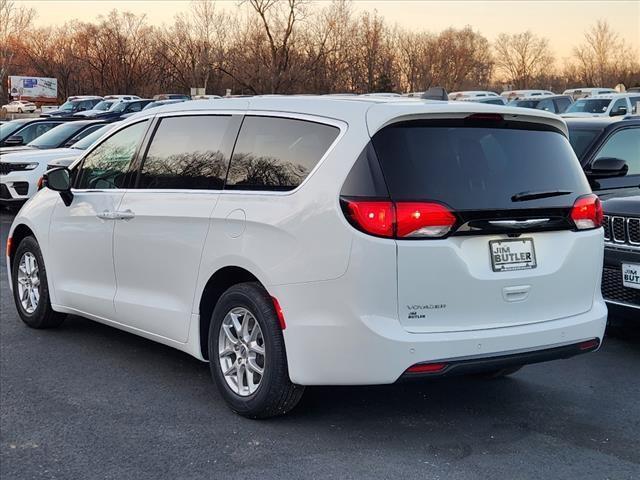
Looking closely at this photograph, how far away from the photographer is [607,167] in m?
7.32

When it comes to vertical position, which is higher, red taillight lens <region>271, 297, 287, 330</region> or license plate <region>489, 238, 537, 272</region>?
license plate <region>489, 238, 537, 272</region>

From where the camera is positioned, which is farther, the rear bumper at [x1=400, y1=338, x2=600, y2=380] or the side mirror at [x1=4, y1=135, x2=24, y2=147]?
the side mirror at [x1=4, y1=135, x2=24, y2=147]

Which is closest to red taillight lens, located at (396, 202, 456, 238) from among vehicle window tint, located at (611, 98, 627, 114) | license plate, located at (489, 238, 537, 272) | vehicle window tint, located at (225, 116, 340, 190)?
license plate, located at (489, 238, 537, 272)

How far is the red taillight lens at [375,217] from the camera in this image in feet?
13.2

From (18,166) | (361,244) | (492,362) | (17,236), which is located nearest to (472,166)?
(361,244)

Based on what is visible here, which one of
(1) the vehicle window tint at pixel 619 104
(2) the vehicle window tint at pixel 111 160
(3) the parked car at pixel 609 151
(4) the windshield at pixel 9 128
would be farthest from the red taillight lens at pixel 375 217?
(1) the vehicle window tint at pixel 619 104

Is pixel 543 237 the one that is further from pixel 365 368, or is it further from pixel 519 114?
pixel 365 368

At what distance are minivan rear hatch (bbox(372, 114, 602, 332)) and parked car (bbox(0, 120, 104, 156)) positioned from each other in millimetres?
12891

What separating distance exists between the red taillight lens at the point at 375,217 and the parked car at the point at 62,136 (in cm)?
1300

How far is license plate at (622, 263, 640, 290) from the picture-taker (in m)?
5.96

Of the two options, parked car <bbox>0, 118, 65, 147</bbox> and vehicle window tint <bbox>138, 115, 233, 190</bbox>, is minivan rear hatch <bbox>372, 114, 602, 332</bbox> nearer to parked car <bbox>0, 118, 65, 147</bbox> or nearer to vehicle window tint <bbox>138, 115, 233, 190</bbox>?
vehicle window tint <bbox>138, 115, 233, 190</bbox>

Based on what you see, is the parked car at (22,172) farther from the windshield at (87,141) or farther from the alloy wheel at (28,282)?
the alloy wheel at (28,282)

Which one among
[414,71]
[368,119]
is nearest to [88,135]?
[368,119]

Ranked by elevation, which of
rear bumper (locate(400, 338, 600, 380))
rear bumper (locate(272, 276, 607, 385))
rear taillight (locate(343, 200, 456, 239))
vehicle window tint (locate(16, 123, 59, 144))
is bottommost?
rear bumper (locate(400, 338, 600, 380))
